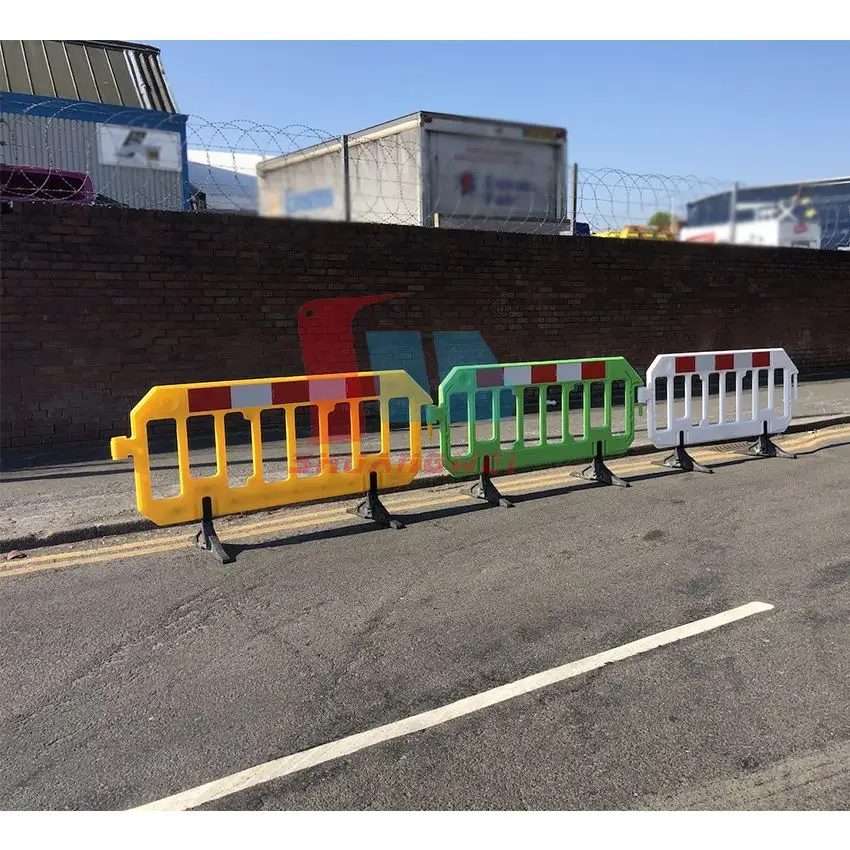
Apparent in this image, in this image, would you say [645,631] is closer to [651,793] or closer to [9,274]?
[651,793]

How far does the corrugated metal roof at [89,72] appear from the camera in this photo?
57.8 feet

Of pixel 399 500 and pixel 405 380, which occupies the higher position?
pixel 405 380

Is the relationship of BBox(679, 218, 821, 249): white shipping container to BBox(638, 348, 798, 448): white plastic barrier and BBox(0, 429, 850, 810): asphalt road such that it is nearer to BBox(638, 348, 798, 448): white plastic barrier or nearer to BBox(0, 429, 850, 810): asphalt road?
BBox(638, 348, 798, 448): white plastic barrier

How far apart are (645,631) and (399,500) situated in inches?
132

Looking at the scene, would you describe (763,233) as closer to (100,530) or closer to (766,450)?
(766,450)

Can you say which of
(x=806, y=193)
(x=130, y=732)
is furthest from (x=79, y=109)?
(x=806, y=193)

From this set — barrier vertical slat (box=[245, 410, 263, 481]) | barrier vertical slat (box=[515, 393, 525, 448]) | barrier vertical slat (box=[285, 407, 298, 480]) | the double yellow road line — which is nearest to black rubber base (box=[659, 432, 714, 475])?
the double yellow road line

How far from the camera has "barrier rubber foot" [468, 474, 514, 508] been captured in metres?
6.79

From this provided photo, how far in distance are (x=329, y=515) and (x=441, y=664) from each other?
2.98 m

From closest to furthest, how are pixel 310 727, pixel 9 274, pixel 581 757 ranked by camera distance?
pixel 581 757 → pixel 310 727 → pixel 9 274

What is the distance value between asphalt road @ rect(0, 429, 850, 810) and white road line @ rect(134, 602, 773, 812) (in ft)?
0.14

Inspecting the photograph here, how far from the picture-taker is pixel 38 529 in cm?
589

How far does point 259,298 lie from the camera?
32.1ft

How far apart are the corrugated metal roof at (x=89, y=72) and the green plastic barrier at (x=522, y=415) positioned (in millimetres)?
14321
